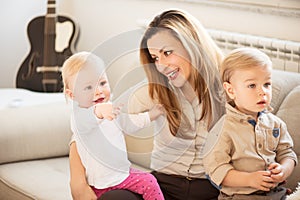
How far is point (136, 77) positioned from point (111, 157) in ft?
1.83

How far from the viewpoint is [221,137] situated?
1.93 m

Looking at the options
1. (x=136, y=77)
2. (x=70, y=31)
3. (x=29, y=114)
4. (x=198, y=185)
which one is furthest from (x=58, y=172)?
(x=70, y=31)

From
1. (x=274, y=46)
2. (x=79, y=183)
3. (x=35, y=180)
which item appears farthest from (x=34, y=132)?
(x=274, y=46)

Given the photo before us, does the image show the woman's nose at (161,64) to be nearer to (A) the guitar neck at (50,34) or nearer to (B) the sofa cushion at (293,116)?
(B) the sofa cushion at (293,116)

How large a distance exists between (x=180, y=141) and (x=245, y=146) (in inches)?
11.9

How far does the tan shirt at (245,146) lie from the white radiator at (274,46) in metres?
0.65

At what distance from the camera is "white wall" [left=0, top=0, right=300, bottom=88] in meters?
2.76

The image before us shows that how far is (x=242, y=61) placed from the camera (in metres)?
1.88

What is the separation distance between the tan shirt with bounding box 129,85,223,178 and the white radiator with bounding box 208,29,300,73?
62cm

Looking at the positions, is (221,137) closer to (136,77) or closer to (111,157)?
(111,157)

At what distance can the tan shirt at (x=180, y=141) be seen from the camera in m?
2.10

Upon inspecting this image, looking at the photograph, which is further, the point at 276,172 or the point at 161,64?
the point at 161,64

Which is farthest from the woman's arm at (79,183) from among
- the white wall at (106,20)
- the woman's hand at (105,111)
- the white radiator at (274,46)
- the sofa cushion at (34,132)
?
the white wall at (106,20)

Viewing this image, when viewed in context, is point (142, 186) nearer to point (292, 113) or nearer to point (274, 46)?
point (292, 113)
